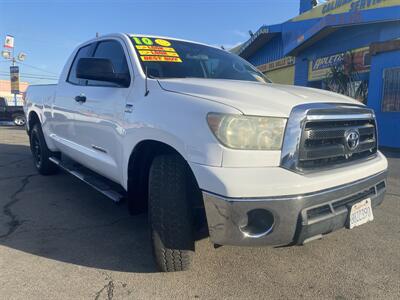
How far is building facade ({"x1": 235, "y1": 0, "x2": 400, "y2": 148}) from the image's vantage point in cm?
1133

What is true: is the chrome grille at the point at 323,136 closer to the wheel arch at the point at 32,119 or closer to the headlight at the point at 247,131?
the headlight at the point at 247,131

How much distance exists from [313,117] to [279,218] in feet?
2.26

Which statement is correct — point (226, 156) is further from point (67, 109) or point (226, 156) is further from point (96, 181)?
point (67, 109)

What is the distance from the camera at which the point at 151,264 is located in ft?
9.71

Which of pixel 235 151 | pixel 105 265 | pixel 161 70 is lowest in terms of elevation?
pixel 105 265

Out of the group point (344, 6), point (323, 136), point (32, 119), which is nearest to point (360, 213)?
point (323, 136)

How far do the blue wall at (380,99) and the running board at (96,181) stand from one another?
9.83 m

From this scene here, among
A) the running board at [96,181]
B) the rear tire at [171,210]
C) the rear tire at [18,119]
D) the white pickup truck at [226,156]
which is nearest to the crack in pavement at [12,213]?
the running board at [96,181]

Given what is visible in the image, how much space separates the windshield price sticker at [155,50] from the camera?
339 cm

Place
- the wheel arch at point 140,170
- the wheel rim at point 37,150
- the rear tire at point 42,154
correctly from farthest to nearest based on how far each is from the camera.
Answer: the wheel rim at point 37,150 → the rear tire at point 42,154 → the wheel arch at point 140,170

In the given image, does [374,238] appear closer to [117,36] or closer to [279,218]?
[279,218]

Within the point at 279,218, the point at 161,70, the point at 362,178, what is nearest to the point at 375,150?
the point at 362,178

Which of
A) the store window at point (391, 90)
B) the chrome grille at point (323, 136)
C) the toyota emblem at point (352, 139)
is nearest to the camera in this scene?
the chrome grille at point (323, 136)

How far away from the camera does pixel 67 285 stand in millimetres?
2631
